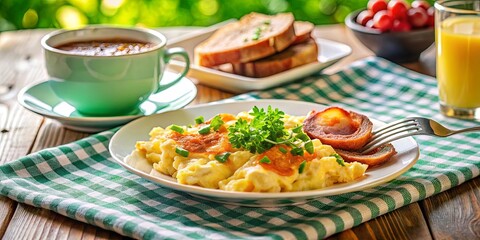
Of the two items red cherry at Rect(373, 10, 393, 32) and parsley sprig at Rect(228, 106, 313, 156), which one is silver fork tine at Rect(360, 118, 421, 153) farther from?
red cherry at Rect(373, 10, 393, 32)

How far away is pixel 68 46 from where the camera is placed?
262 cm

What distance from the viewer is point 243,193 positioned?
1.69m

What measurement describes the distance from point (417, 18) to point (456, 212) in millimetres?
1439

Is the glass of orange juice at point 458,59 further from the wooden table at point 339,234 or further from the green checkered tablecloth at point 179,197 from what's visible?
the wooden table at point 339,234

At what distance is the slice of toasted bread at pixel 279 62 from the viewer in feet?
9.77

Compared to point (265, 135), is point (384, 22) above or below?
below

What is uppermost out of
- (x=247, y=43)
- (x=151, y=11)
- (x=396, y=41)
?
(x=247, y=43)

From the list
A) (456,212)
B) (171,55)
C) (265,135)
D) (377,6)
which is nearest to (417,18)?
(377,6)

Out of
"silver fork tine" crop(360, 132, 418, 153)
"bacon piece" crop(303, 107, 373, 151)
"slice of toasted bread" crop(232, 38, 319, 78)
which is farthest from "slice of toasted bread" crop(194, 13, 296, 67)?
"silver fork tine" crop(360, 132, 418, 153)

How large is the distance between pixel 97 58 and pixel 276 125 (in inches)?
31.7

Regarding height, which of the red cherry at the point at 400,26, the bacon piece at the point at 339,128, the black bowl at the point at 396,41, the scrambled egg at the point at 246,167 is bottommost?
the black bowl at the point at 396,41

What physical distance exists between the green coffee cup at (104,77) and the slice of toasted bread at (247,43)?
1.38ft

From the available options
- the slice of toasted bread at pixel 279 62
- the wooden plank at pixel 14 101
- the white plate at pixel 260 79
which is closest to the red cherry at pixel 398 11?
the white plate at pixel 260 79

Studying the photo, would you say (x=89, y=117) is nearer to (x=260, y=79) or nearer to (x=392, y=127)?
(x=260, y=79)
